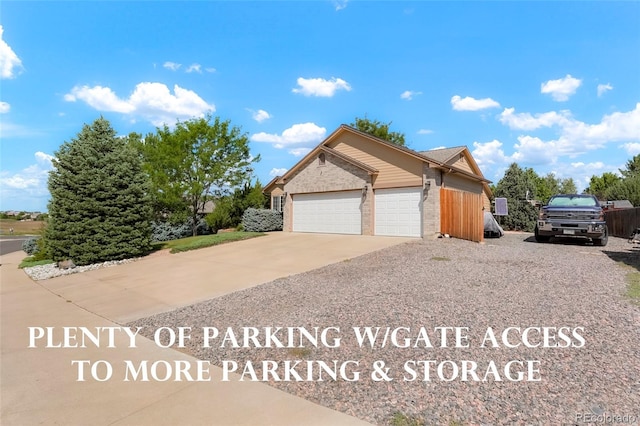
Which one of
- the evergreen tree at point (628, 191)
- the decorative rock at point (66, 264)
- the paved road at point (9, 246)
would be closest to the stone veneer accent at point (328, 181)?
the decorative rock at point (66, 264)

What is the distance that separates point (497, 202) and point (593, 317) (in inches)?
748

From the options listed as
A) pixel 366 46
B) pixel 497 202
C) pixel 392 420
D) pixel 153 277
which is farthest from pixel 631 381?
pixel 497 202

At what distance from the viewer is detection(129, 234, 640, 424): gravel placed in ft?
9.80

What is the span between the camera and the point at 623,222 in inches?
714

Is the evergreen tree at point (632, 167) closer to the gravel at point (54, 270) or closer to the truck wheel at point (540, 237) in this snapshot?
the truck wheel at point (540, 237)

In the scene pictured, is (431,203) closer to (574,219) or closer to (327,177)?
(574,219)

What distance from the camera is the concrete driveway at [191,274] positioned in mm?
7180

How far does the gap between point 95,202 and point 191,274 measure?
597 centimetres

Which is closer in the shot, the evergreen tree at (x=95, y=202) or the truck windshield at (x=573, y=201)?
the evergreen tree at (x=95, y=202)

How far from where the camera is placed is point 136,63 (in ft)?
35.7

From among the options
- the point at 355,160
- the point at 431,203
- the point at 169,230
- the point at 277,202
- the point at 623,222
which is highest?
the point at 355,160

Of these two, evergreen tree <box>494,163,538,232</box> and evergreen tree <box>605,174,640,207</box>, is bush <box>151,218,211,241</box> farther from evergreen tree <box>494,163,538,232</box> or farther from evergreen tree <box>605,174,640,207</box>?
evergreen tree <box>605,174,640,207</box>

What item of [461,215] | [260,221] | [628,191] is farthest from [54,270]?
[628,191]

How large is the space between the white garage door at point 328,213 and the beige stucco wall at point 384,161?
1517mm
